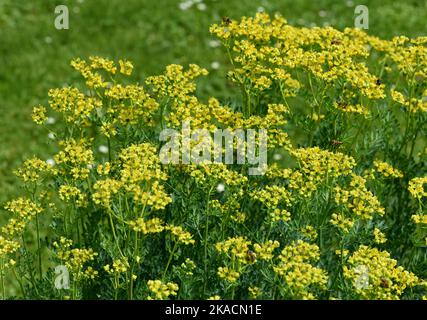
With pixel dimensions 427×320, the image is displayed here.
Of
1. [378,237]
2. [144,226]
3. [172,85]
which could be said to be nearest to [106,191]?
[144,226]

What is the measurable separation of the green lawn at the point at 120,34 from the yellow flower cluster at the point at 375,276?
13.4ft

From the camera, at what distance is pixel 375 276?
250 centimetres

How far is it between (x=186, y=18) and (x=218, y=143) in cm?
510

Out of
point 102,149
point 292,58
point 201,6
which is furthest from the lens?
point 201,6

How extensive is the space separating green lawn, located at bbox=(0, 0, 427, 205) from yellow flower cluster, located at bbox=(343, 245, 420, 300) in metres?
4.09

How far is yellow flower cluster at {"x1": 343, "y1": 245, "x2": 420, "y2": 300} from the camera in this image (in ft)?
8.09

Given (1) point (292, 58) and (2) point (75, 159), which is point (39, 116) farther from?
(1) point (292, 58)

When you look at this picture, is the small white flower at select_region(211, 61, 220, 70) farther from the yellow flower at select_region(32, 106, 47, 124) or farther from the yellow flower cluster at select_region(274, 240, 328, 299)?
the yellow flower cluster at select_region(274, 240, 328, 299)

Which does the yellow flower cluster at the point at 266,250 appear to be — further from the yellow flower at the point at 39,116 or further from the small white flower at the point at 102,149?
the small white flower at the point at 102,149

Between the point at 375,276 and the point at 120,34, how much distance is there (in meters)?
5.58

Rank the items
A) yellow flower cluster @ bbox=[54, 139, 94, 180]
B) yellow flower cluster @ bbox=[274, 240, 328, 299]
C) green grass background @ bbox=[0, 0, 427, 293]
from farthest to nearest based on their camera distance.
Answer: green grass background @ bbox=[0, 0, 427, 293] < yellow flower cluster @ bbox=[54, 139, 94, 180] < yellow flower cluster @ bbox=[274, 240, 328, 299]

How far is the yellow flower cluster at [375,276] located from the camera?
8.09 ft

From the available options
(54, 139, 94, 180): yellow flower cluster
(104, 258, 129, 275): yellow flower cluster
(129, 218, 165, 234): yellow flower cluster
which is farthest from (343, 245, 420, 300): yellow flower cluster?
(54, 139, 94, 180): yellow flower cluster
